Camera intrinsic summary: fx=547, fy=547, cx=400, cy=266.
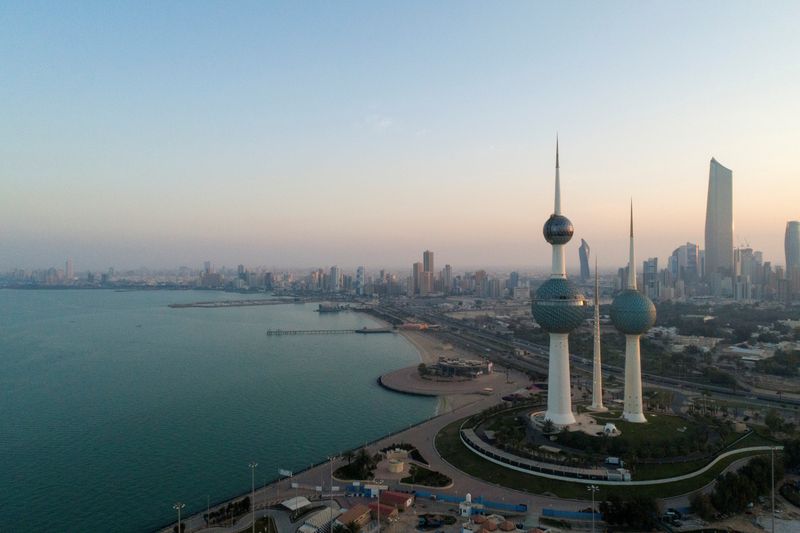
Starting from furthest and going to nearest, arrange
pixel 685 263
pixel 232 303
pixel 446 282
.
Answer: pixel 446 282
pixel 685 263
pixel 232 303

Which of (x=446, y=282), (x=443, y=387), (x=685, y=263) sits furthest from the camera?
(x=446, y=282)

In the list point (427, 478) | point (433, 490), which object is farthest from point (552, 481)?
point (427, 478)

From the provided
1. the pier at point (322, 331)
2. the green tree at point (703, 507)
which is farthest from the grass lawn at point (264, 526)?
the pier at point (322, 331)

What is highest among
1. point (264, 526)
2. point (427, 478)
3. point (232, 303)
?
point (232, 303)

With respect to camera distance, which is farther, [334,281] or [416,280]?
[334,281]

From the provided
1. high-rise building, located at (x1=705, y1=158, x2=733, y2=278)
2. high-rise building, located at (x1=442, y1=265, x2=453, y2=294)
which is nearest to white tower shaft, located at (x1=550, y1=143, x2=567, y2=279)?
high-rise building, located at (x1=705, y1=158, x2=733, y2=278)

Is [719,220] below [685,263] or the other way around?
the other way around

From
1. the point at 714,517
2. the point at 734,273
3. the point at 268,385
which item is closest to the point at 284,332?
the point at 268,385

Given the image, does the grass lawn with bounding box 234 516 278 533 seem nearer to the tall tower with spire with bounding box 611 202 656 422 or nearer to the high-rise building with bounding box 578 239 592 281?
the tall tower with spire with bounding box 611 202 656 422

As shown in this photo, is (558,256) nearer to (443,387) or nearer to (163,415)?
(443,387)
